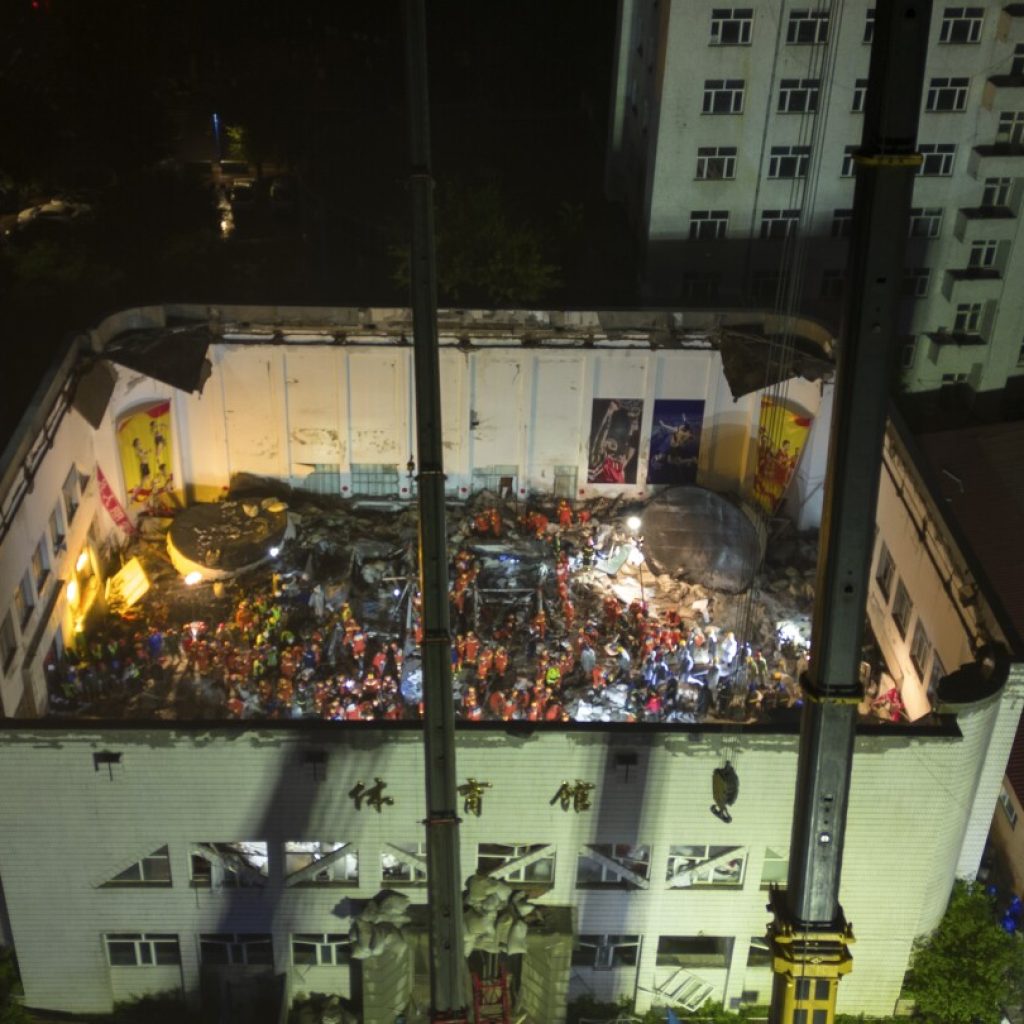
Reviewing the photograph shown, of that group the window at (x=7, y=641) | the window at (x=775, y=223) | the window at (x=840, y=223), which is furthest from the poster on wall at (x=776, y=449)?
the window at (x=7, y=641)

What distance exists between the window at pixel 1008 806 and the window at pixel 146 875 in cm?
1441

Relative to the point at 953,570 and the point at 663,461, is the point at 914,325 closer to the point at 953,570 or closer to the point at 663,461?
the point at 663,461

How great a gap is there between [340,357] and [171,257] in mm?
19081

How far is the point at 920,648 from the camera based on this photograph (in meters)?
22.5

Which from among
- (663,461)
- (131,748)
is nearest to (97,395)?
(131,748)

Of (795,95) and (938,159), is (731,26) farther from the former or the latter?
(938,159)

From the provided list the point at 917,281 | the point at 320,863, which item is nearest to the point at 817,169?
the point at 917,281

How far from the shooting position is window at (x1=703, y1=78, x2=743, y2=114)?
33031mm

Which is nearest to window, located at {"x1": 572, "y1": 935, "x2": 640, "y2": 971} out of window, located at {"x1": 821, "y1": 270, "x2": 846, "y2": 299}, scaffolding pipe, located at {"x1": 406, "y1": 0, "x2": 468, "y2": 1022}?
scaffolding pipe, located at {"x1": 406, "y1": 0, "x2": 468, "y2": 1022}

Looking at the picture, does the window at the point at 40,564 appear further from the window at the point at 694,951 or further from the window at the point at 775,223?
the window at the point at 775,223

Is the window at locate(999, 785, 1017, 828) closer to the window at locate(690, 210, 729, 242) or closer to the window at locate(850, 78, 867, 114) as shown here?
the window at locate(690, 210, 729, 242)

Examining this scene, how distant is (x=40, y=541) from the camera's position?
2220cm

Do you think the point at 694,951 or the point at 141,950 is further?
the point at 694,951

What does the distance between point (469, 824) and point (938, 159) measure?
77.0ft
